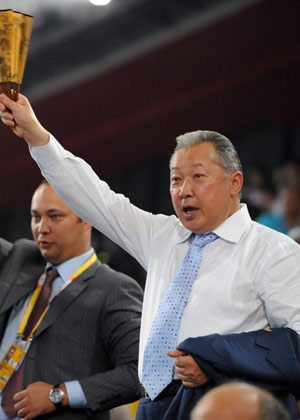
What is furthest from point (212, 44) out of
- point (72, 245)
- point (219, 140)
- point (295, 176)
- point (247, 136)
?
point (219, 140)

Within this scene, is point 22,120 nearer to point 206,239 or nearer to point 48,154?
point 48,154

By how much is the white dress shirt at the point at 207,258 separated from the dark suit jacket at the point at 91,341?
1.36 ft

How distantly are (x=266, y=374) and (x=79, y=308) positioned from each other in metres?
0.93

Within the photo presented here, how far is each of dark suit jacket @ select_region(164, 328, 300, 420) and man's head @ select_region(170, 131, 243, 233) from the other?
350 millimetres

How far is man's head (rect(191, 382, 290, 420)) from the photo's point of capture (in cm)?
120

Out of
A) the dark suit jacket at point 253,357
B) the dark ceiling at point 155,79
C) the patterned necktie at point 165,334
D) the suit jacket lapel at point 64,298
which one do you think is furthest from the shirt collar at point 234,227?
the dark ceiling at point 155,79

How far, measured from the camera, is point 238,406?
121 centimetres

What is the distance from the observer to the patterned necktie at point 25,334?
2.53 meters

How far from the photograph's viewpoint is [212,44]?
576 cm

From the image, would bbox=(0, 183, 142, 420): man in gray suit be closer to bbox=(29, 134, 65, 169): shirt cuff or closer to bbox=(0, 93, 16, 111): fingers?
bbox=(29, 134, 65, 169): shirt cuff

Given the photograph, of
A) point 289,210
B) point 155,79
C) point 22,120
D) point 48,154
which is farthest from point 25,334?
point 155,79

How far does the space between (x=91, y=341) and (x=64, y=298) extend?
178 mm

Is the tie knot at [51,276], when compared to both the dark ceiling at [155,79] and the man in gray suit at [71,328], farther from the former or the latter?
the dark ceiling at [155,79]

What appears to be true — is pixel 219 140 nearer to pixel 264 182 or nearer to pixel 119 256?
pixel 264 182
